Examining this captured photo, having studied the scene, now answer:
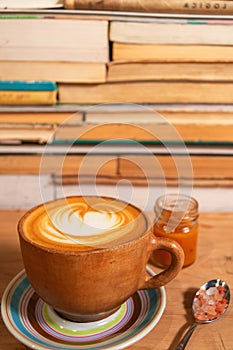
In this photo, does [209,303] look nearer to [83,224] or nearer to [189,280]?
[189,280]

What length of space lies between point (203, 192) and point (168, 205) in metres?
0.18

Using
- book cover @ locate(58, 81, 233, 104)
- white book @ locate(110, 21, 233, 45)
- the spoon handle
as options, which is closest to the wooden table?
the spoon handle

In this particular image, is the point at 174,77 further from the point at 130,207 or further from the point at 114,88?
the point at 130,207

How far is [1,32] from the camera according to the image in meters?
0.88

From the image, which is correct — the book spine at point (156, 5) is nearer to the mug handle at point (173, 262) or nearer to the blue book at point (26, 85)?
the blue book at point (26, 85)

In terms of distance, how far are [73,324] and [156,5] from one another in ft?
1.93

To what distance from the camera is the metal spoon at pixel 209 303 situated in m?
0.59

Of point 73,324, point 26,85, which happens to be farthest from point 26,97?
point 73,324

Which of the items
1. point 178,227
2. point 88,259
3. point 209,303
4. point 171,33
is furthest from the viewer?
point 171,33

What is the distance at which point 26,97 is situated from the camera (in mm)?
911

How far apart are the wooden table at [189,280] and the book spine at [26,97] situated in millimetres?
226

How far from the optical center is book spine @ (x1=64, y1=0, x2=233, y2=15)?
0.86m

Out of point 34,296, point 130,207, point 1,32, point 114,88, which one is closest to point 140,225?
point 130,207

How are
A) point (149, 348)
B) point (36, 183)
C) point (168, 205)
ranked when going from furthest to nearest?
point (36, 183)
point (168, 205)
point (149, 348)
